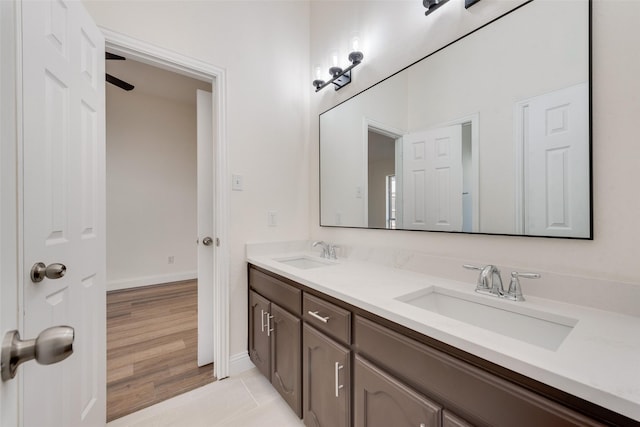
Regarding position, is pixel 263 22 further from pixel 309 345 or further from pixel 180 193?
pixel 180 193

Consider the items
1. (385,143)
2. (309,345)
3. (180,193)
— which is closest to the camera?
(309,345)

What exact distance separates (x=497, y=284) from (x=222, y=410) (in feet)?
5.26

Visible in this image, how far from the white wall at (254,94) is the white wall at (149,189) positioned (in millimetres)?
2721

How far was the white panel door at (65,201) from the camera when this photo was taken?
84cm

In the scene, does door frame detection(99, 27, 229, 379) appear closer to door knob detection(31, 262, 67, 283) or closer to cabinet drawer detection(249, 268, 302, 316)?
cabinet drawer detection(249, 268, 302, 316)

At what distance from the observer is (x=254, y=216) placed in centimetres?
196

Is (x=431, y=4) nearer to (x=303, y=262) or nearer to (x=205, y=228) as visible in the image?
(x=303, y=262)

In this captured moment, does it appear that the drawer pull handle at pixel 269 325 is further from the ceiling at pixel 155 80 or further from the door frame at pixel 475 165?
the ceiling at pixel 155 80

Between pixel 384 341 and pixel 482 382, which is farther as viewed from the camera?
pixel 384 341

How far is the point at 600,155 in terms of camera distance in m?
0.88

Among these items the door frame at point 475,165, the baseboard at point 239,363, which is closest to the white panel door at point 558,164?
the door frame at point 475,165

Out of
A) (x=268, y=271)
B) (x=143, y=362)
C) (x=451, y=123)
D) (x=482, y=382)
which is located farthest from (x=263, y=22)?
(x=143, y=362)

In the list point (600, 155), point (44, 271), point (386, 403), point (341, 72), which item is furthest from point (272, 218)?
point (600, 155)

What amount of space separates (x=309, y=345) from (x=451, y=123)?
1280 millimetres
